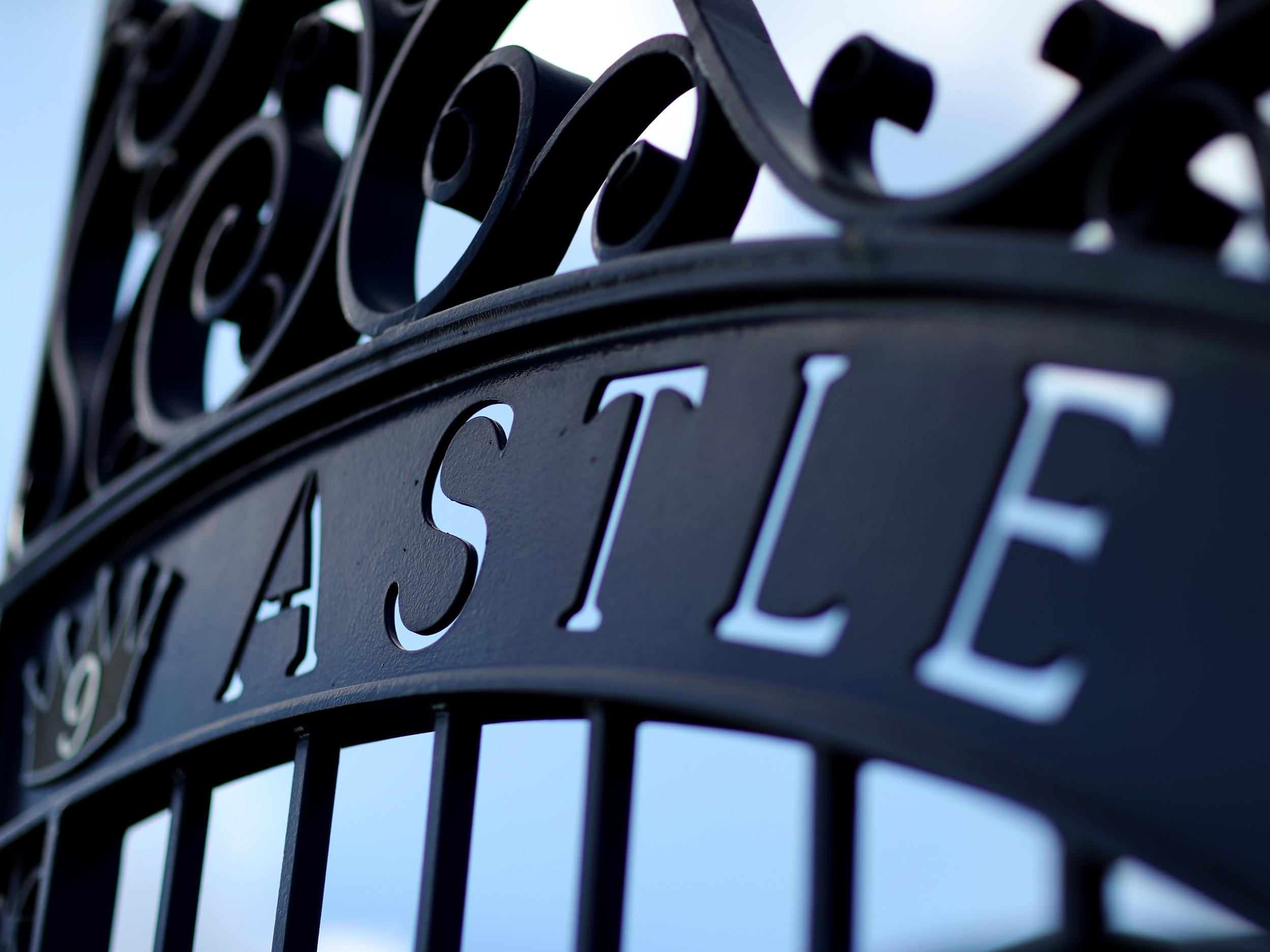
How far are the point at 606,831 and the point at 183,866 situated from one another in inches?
20.7

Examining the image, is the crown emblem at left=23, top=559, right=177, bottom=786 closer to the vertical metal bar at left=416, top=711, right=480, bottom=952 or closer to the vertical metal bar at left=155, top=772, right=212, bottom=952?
the vertical metal bar at left=155, top=772, right=212, bottom=952

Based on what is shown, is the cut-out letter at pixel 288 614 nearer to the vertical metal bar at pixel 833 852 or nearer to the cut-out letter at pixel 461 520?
the cut-out letter at pixel 461 520

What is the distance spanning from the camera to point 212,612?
3.90ft

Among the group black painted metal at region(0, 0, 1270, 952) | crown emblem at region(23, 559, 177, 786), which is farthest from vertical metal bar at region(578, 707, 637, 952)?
crown emblem at region(23, 559, 177, 786)

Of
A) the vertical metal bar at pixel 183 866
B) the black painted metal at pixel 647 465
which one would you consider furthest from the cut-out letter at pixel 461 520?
the vertical metal bar at pixel 183 866

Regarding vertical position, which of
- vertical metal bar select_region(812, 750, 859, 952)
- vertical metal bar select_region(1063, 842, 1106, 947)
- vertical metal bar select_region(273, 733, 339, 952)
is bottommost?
vertical metal bar select_region(1063, 842, 1106, 947)

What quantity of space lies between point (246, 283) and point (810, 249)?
76cm

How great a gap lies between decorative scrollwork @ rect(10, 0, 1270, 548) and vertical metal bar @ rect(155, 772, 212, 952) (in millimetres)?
362

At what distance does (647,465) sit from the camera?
789 mm

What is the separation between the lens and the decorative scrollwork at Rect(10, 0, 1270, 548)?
0.58 metres

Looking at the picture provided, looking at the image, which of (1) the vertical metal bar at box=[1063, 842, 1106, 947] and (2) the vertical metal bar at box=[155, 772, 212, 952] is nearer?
(1) the vertical metal bar at box=[1063, 842, 1106, 947]

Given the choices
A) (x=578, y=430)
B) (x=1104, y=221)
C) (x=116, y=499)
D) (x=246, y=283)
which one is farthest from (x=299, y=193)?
(x=1104, y=221)

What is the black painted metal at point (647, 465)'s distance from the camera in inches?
21.2

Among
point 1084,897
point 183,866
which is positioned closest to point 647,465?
point 1084,897
